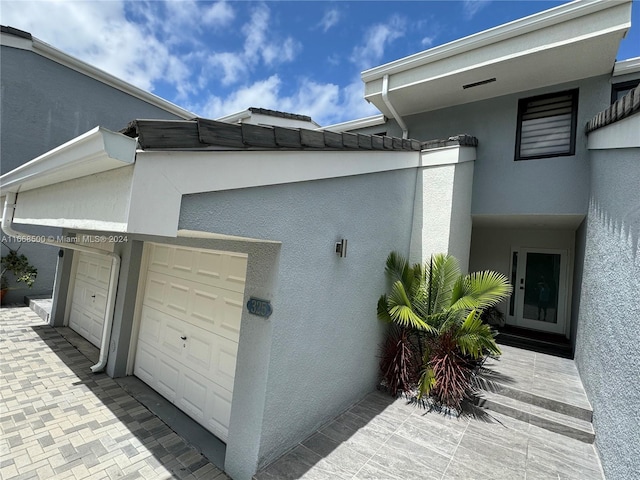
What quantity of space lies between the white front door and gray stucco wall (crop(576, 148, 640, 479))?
5.11 meters

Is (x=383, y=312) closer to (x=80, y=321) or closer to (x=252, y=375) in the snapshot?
(x=252, y=375)

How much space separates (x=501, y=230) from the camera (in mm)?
11516

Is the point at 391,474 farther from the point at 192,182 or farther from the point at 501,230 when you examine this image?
the point at 501,230

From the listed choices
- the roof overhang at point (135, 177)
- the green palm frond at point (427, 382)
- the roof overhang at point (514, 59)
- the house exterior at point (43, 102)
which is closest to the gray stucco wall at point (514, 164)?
the roof overhang at point (514, 59)

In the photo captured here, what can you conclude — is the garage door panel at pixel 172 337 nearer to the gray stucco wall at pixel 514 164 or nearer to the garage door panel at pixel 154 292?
the garage door panel at pixel 154 292

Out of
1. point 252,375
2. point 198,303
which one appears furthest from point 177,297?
point 252,375

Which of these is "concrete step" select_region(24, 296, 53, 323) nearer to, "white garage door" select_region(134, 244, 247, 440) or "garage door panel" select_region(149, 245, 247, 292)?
"white garage door" select_region(134, 244, 247, 440)

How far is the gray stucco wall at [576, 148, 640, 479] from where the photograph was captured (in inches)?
140

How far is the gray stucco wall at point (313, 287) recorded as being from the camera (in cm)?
362

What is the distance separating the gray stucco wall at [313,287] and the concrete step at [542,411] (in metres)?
2.53

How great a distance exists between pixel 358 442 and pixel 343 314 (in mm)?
2029

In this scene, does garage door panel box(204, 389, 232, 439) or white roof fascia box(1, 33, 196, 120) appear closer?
garage door panel box(204, 389, 232, 439)

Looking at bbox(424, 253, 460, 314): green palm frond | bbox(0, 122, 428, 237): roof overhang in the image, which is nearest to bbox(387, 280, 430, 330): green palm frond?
bbox(424, 253, 460, 314): green palm frond

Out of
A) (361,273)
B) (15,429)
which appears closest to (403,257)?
(361,273)
